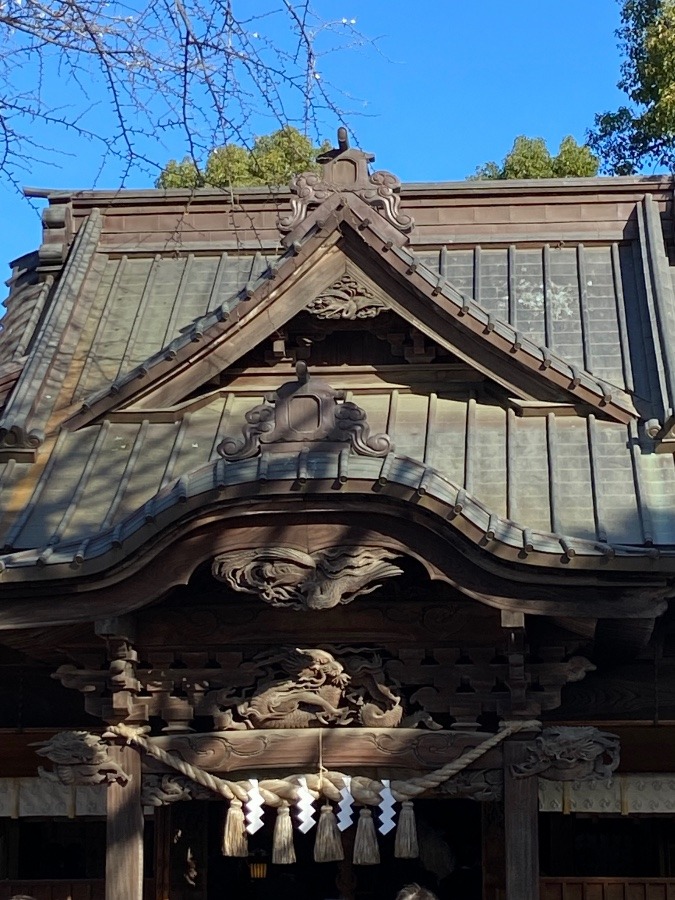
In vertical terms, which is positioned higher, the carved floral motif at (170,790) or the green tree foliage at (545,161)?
the green tree foliage at (545,161)

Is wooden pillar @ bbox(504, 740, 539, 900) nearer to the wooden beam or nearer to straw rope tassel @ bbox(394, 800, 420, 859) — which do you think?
the wooden beam

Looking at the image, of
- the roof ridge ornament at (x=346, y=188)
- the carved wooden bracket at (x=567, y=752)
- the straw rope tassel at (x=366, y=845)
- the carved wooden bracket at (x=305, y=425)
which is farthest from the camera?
the roof ridge ornament at (x=346, y=188)

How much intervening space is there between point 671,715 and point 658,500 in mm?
1526

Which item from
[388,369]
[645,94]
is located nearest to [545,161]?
[645,94]

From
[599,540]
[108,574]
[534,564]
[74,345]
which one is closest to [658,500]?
[599,540]

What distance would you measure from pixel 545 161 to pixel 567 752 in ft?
59.4

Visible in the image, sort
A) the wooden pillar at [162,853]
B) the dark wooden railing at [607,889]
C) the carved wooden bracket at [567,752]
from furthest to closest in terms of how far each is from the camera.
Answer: the wooden pillar at [162,853] → the dark wooden railing at [607,889] → the carved wooden bracket at [567,752]

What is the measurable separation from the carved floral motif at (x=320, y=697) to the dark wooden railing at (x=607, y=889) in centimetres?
177

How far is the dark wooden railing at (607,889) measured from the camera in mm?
8539

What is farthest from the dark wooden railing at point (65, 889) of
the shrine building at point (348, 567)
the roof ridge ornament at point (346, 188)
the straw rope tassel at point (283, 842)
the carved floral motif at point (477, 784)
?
the roof ridge ornament at point (346, 188)

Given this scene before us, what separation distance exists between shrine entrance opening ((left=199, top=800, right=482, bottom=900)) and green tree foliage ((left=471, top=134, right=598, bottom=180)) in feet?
49.5

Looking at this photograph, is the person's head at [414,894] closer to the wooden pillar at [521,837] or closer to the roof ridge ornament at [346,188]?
the wooden pillar at [521,837]

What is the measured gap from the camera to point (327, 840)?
25.0ft

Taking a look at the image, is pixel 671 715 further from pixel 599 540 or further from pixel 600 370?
pixel 600 370
